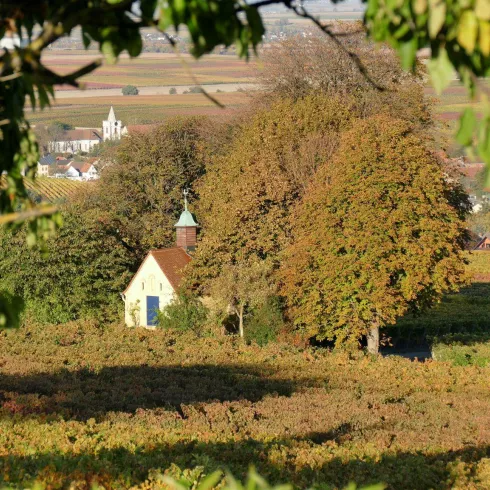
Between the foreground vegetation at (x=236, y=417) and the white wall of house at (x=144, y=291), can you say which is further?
the white wall of house at (x=144, y=291)

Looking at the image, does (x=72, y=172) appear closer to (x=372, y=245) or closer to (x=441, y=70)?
(x=372, y=245)

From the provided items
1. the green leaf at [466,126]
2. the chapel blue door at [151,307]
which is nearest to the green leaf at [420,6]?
the green leaf at [466,126]

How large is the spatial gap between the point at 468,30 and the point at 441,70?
0.19 meters

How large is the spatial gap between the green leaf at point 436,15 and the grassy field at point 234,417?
16.2ft

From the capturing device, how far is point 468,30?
318 cm

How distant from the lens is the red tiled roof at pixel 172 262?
125 ft

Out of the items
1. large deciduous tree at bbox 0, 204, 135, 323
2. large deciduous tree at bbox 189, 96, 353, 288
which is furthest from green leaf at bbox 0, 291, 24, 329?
large deciduous tree at bbox 0, 204, 135, 323

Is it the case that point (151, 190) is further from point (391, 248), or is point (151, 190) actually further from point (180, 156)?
point (391, 248)

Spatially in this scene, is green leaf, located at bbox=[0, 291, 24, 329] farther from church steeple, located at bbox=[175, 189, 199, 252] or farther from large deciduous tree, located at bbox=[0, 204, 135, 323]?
church steeple, located at bbox=[175, 189, 199, 252]

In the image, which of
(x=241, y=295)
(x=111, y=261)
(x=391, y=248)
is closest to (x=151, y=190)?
(x=111, y=261)

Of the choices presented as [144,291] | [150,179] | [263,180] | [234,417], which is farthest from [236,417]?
[150,179]

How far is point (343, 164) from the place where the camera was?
34188 mm

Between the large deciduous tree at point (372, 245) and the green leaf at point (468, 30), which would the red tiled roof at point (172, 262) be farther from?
the green leaf at point (468, 30)

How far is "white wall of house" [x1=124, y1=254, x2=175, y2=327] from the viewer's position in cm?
3866
